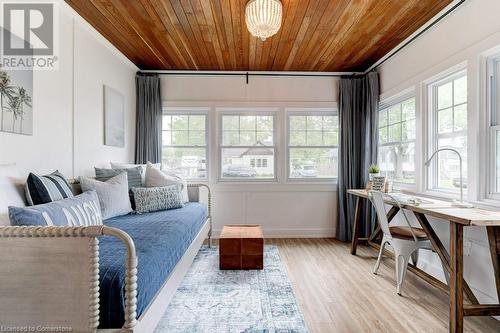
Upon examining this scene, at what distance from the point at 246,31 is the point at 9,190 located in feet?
7.99

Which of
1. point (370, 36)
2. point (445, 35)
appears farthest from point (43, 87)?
point (445, 35)

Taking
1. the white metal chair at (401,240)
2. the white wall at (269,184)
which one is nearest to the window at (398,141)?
the white wall at (269,184)

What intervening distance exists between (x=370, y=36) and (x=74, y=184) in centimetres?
334

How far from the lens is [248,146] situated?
13.9 feet

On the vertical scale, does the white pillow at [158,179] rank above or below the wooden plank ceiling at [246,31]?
below

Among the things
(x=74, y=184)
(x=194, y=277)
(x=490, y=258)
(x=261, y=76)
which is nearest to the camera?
(x=490, y=258)

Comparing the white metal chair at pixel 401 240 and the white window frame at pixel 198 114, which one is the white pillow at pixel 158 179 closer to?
the white window frame at pixel 198 114

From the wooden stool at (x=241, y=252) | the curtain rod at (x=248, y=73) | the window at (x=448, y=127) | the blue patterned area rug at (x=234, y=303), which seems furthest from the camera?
the curtain rod at (x=248, y=73)

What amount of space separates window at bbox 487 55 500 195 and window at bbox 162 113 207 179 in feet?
10.8

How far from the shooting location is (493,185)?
82.7 inches

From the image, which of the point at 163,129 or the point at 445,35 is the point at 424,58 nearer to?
the point at 445,35

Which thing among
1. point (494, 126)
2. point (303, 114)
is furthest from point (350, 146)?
point (494, 126)

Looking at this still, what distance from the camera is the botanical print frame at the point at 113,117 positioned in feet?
10.5

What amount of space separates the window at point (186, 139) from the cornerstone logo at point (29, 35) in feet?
6.38
